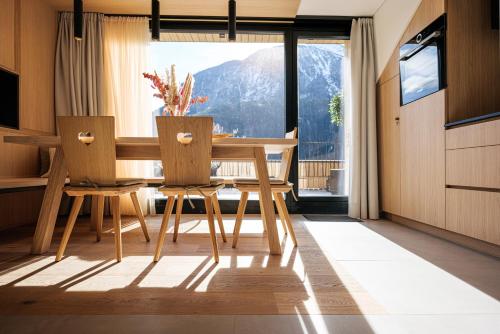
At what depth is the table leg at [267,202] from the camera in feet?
7.09

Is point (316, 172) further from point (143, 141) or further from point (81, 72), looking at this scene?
point (81, 72)

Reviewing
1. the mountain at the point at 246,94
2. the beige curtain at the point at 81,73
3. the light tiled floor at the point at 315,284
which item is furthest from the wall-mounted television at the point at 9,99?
the mountain at the point at 246,94

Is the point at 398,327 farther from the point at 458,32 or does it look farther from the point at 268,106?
the point at 268,106

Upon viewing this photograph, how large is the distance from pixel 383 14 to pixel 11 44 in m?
3.86

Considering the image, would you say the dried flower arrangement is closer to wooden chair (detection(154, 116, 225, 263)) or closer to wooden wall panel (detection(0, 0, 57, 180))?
wooden chair (detection(154, 116, 225, 263))

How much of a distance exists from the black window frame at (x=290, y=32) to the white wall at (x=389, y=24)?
419 millimetres

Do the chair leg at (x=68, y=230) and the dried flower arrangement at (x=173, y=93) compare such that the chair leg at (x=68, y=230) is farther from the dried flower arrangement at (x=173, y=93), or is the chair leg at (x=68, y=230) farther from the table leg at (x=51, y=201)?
the dried flower arrangement at (x=173, y=93)

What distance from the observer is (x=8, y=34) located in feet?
9.95

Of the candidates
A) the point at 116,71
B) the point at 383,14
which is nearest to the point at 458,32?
the point at 383,14

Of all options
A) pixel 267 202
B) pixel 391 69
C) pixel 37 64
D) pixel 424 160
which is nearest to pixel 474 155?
pixel 424 160

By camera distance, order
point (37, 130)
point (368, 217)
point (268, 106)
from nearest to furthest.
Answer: point (37, 130) < point (368, 217) < point (268, 106)

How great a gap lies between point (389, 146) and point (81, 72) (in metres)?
3.63

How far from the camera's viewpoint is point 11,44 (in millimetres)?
3080

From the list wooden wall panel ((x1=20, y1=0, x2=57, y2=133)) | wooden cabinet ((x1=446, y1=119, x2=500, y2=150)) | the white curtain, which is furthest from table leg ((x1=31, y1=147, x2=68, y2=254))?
the white curtain
